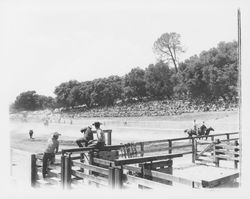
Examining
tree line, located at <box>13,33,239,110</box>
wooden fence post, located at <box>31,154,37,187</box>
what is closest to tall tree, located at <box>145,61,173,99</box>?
tree line, located at <box>13,33,239,110</box>

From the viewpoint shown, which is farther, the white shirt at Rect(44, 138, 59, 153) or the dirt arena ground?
the dirt arena ground

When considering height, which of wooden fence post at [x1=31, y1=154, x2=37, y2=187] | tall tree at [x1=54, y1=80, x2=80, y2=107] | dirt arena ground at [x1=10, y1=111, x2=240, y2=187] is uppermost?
tall tree at [x1=54, y1=80, x2=80, y2=107]

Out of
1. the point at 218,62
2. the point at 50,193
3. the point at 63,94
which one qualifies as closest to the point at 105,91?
the point at 63,94

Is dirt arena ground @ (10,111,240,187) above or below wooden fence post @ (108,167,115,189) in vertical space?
below

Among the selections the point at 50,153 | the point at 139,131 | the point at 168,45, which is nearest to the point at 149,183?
the point at 50,153

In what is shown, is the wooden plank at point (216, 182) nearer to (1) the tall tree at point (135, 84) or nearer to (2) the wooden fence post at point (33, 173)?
(2) the wooden fence post at point (33, 173)

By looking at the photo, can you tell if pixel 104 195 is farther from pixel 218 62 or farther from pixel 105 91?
pixel 105 91

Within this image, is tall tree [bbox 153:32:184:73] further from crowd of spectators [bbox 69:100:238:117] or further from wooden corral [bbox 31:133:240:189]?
wooden corral [bbox 31:133:240:189]

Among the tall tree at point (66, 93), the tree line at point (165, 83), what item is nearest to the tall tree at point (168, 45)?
the tree line at point (165, 83)
